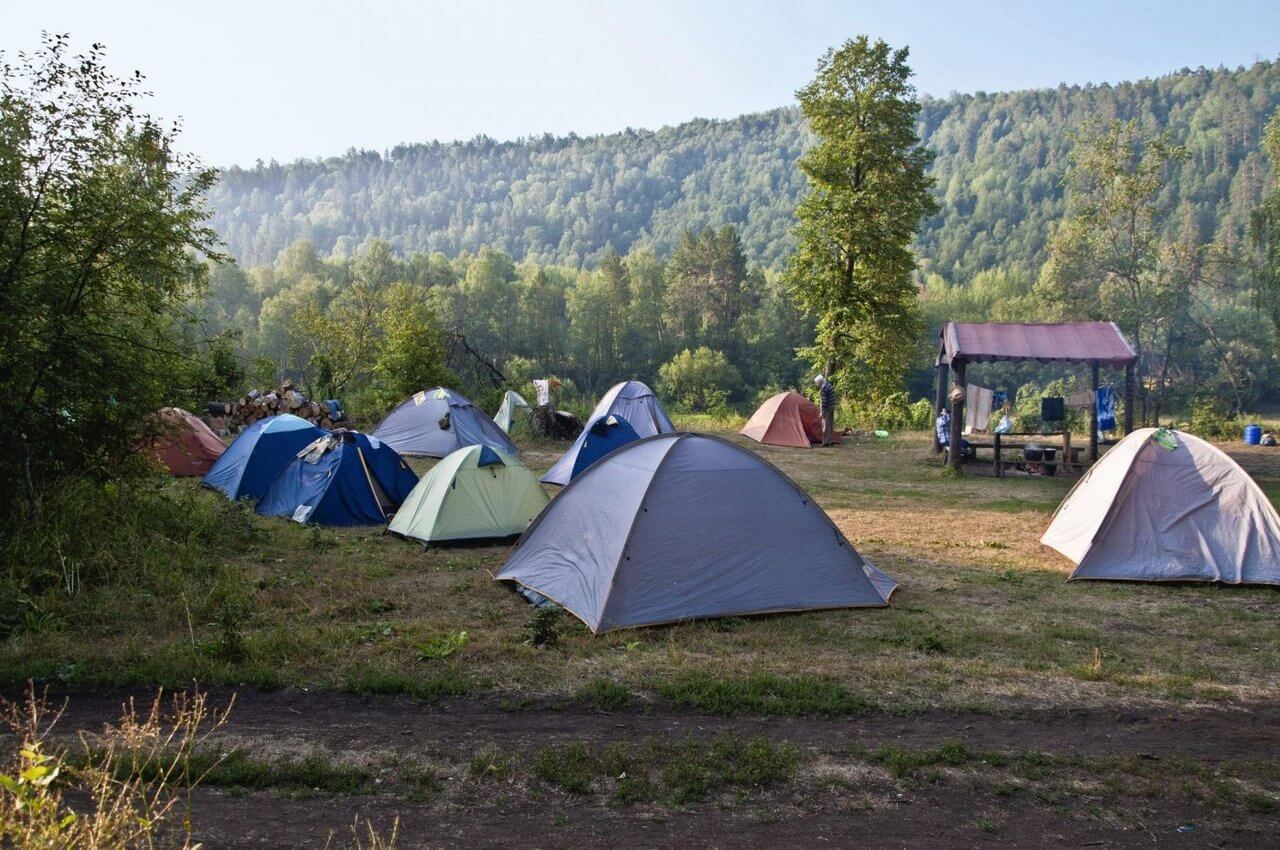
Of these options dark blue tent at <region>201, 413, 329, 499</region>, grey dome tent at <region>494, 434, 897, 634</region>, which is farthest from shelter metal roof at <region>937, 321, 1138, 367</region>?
dark blue tent at <region>201, 413, 329, 499</region>

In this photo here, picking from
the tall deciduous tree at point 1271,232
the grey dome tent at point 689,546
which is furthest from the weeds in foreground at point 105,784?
the tall deciduous tree at point 1271,232

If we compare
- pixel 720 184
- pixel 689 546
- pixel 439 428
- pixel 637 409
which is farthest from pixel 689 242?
pixel 720 184

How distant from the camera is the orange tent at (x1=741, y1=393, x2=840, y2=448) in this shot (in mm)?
21797

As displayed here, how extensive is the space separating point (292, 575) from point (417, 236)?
14707 cm

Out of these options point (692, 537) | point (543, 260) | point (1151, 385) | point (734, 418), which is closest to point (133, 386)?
point (692, 537)

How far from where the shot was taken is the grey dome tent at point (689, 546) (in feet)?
22.4

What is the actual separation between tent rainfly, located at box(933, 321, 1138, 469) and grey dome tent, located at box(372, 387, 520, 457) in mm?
8674

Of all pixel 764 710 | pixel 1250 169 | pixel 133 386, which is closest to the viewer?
pixel 764 710

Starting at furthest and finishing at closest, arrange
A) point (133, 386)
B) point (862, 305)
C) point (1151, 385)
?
point (1151, 385)
point (862, 305)
point (133, 386)

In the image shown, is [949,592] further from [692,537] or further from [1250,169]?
[1250,169]

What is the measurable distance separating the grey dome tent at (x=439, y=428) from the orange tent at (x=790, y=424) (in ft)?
23.3

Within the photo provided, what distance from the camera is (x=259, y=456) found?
12172mm

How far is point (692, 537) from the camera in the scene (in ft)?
23.1

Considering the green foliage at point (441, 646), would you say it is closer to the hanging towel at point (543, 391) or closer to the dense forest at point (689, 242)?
the dense forest at point (689, 242)
